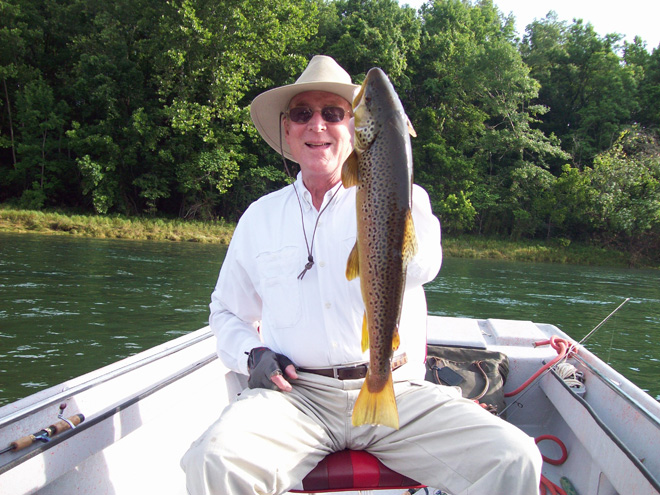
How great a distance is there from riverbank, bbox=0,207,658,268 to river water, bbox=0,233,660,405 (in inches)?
121

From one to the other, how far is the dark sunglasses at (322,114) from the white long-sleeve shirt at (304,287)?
34cm

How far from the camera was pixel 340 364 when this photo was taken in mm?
2348

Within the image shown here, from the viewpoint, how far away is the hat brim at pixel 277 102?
2562mm

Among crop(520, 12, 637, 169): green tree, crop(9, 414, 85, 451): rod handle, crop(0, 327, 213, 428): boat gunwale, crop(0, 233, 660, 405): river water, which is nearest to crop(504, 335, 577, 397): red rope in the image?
crop(0, 327, 213, 428): boat gunwale

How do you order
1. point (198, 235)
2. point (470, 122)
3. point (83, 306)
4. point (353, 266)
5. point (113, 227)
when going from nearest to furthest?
point (353, 266) < point (83, 306) < point (113, 227) < point (198, 235) < point (470, 122)

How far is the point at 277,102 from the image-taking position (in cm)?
291

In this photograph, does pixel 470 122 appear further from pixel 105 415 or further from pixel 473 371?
pixel 105 415

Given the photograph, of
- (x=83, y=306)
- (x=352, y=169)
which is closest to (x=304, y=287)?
(x=352, y=169)

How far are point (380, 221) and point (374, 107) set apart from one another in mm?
386

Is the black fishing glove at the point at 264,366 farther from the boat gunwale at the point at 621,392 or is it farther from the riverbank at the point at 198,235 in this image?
the riverbank at the point at 198,235

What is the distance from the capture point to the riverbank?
2286 centimetres

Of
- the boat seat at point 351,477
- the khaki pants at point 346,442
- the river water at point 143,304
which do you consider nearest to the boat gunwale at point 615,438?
the khaki pants at point 346,442

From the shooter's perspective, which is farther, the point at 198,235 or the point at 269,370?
the point at 198,235

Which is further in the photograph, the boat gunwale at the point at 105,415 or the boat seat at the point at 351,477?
the boat seat at the point at 351,477
